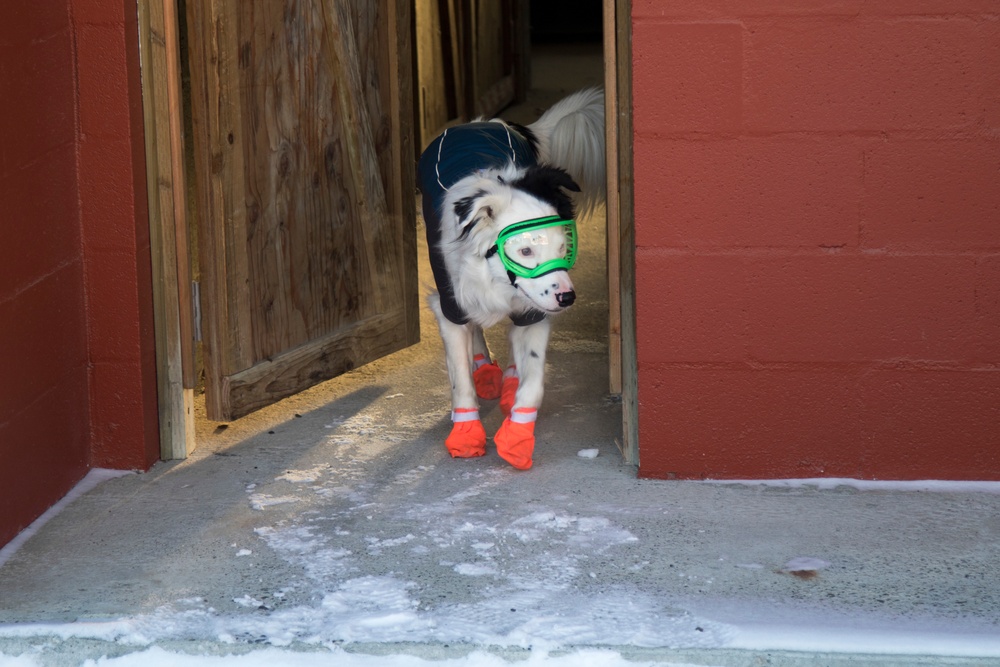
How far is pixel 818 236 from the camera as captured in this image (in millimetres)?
3963

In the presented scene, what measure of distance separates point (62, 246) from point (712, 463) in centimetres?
→ 216

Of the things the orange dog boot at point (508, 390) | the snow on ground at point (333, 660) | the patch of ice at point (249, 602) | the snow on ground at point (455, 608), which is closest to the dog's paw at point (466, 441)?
the orange dog boot at point (508, 390)

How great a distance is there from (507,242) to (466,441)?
774mm

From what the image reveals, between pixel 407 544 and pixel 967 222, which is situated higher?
pixel 967 222

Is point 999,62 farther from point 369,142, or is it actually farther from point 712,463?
point 369,142

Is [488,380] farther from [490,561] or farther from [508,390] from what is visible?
[490,561]

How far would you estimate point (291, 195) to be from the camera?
4.98 metres

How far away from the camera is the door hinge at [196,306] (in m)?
4.56

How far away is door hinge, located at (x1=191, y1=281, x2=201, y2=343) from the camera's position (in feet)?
15.0

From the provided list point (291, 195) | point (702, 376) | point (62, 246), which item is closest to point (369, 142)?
point (291, 195)

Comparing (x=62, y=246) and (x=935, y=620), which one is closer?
(x=935, y=620)

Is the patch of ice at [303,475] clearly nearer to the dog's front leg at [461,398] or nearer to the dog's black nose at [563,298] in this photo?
the dog's front leg at [461,398]

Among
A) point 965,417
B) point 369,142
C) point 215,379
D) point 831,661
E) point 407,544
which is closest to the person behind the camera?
point 831,661

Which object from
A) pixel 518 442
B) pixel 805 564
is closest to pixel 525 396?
pixel 518 442
